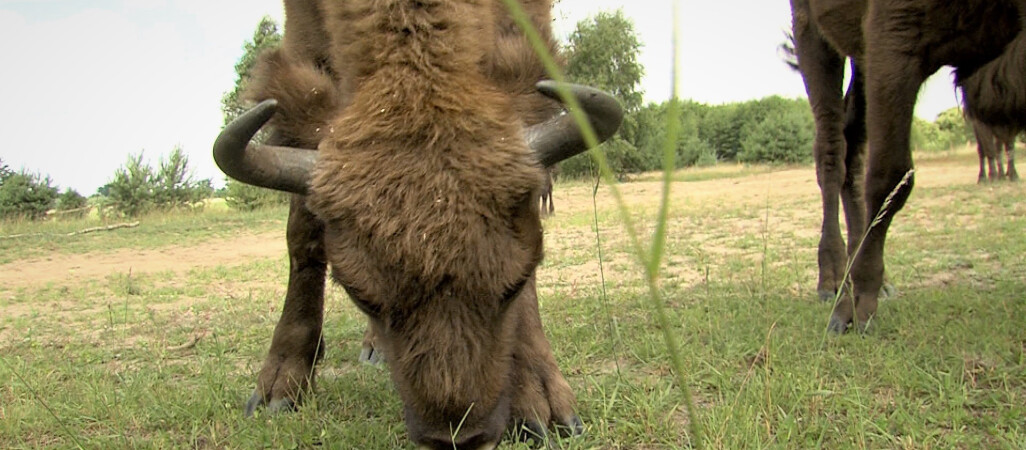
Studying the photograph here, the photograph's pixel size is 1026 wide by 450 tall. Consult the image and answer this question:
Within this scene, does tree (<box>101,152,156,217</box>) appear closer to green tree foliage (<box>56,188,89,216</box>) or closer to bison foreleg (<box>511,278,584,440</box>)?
green tree foliage (<box>56,188,89,216</box>)

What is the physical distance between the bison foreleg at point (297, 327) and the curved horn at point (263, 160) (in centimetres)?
81

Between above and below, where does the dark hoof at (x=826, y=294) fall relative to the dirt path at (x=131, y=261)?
above

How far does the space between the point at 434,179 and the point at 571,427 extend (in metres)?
1.11

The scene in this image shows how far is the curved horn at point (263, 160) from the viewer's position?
2299mm

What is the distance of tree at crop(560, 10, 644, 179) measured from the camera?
3.97 metres

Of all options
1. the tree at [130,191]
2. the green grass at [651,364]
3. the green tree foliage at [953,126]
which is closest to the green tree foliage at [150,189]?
the tree at [130,191]

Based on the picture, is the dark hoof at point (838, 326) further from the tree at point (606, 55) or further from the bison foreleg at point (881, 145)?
the tree at point (606, 55)

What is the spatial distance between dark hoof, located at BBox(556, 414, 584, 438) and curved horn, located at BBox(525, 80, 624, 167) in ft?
3.21

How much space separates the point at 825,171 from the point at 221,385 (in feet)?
14.7

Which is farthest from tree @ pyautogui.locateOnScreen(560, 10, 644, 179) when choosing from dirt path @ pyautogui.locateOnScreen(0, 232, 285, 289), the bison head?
dirt path @ pyautogui.locateOnScreen(0, 232, 285, 289)

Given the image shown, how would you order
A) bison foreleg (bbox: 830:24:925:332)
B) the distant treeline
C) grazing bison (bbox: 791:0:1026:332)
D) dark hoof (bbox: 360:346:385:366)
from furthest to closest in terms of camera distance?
the distant treeline < dark hoof (bbox: 360:346:385:366) < bison foreleg (bbox: 830:24:925:332) < grazing bison (bbox: 791:0:1026:332)

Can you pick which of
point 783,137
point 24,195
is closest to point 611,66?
point 783,137

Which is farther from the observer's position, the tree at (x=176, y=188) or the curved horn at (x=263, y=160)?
the tree at (x=176, y=188)

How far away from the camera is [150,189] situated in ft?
77.1
